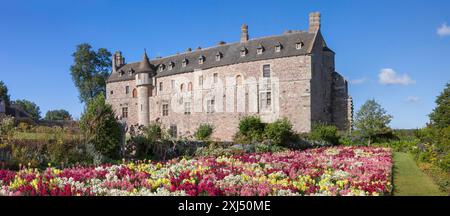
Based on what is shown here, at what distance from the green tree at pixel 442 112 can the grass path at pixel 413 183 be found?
19.1 ft

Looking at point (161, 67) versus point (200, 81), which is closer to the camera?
point (200, 81)

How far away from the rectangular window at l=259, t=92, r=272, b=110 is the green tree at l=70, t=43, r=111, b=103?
835 inches

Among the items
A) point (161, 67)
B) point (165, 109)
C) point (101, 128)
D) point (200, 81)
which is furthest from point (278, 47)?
point (101, 128)

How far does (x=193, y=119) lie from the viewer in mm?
39844

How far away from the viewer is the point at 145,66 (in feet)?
146

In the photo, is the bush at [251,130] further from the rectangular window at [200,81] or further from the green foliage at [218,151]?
the rectangular window at [200,81]

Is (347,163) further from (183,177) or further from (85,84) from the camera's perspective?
(85,84)

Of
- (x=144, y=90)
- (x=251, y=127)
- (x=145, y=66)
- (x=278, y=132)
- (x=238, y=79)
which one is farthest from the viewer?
(x=145, y=66)

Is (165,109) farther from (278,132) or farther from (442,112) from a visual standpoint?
(442,112)

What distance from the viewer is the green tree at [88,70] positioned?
4684cm

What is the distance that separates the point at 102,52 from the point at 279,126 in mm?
34971

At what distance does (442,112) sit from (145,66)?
106ft

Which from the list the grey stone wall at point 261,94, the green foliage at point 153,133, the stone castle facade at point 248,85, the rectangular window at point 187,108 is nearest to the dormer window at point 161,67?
the stone castle facade at point 248,85

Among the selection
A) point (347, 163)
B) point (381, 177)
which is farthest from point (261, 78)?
point (381, 177)
